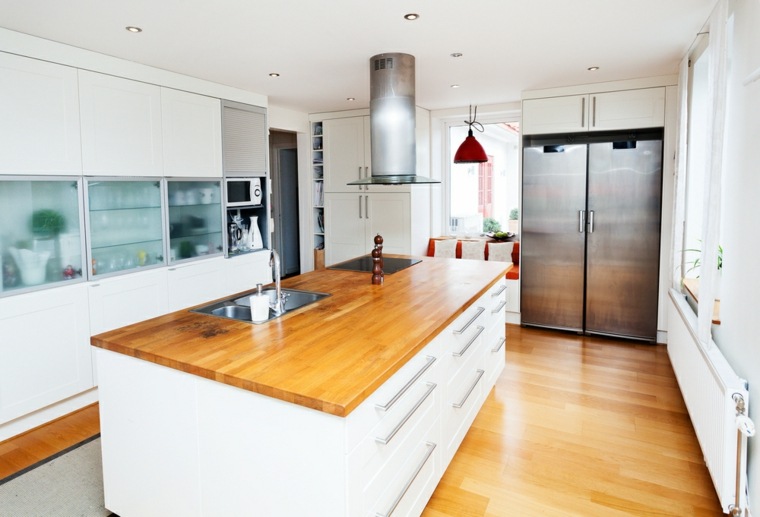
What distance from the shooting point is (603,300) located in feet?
14.9

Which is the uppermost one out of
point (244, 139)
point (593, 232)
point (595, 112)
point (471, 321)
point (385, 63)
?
point (385, 63)

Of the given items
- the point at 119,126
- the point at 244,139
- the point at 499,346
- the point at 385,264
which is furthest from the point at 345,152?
the point at 499,346

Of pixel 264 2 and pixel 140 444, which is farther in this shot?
pixel 264 2

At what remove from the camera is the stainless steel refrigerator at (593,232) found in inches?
171

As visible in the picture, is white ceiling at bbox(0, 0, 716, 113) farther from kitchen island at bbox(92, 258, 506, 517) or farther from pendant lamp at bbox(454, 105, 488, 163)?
kitchen island at bbox(92, 258, 506, 517)

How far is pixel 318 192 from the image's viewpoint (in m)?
5.98

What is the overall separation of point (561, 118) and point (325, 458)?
13.4 feet

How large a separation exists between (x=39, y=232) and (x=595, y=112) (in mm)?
4499

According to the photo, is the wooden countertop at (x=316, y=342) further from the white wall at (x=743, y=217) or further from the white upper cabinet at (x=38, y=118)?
the white upper cabinet at (x=38, y=118)

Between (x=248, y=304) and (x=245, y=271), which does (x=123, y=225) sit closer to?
(x=245, y=271)

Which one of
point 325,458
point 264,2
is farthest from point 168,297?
point 325,458

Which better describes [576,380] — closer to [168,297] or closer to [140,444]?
[140,444]

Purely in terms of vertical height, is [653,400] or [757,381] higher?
[757,381]

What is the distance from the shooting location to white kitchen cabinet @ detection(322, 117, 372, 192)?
18.0 feet
